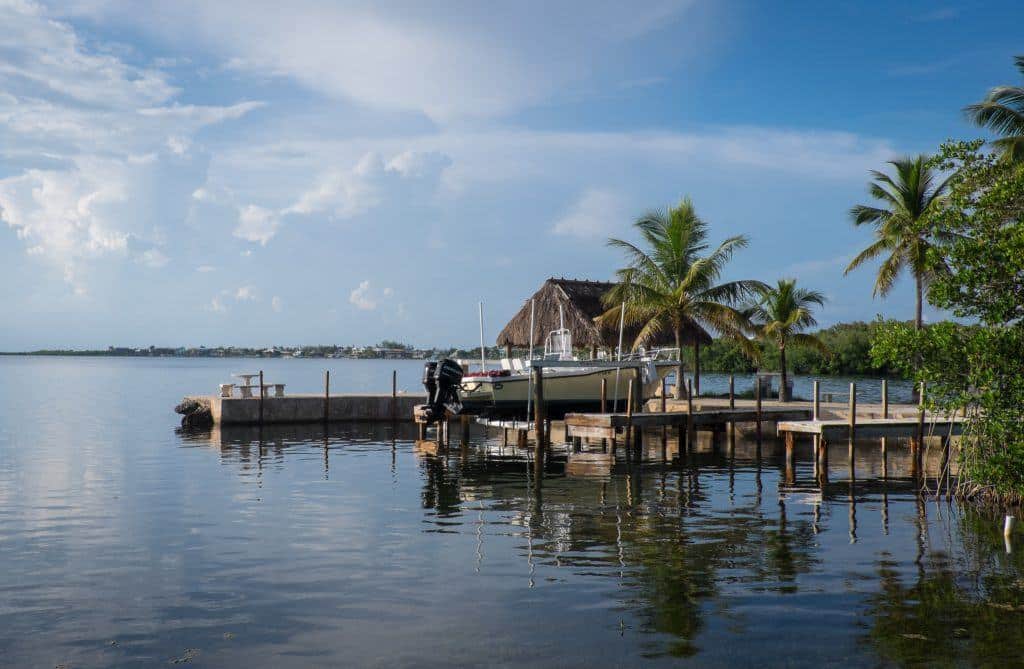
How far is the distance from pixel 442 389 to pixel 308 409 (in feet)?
32.7

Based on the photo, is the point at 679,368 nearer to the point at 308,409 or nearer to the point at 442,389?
the point at 442,389

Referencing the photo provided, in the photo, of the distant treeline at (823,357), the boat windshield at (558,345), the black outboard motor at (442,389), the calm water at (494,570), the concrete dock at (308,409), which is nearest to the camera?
the calm water at (494,570)

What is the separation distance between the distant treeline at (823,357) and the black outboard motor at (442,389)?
42.7 m

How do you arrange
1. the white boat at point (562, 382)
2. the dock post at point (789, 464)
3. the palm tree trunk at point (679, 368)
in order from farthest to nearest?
the palm tree trunk at point (679, 368) → the white boat at point (562, 382) → the dock post at point (789, 464)

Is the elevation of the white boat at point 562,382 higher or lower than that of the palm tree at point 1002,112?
lower

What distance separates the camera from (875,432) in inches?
847

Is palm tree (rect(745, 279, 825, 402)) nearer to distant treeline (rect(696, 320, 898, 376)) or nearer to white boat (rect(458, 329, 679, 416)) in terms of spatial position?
white boat (rect(458, 329, 679, 416))

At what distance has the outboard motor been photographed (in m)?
28.1

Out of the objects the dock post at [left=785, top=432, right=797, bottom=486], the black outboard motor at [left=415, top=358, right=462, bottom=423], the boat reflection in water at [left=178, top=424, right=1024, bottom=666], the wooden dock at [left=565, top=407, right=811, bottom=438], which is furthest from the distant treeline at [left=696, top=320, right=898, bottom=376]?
the boat reflection in water at [left=178, top=424, right=1024, bottom=666]

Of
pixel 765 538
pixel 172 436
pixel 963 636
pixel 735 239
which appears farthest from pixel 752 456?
pixel 172 436

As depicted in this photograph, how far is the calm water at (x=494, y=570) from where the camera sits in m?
9.28

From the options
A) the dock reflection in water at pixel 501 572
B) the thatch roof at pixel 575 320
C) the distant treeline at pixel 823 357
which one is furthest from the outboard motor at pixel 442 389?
the distant treeline at pixel 823 357

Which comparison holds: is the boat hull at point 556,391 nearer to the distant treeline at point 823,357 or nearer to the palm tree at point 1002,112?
the palm tree at point 1002,112

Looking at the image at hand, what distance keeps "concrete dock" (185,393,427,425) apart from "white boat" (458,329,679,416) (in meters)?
7.14
